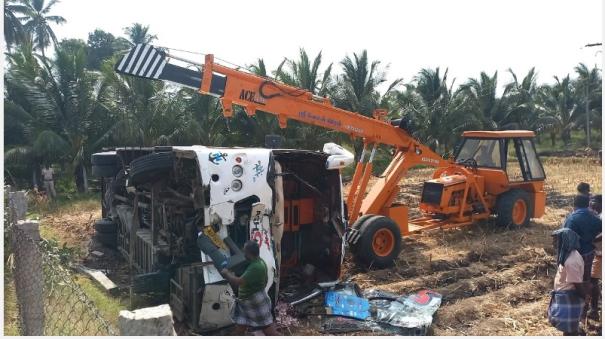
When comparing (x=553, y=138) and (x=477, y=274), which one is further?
(x=553, y=138)

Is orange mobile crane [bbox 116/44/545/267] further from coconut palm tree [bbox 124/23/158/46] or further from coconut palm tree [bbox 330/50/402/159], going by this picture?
coconut palm tree [bbox 124/23/158/46]

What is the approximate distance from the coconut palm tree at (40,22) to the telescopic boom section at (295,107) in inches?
1410

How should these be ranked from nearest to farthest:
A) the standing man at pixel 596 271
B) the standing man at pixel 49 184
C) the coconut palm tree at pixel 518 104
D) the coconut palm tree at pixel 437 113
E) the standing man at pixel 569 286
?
the standing man at pixel 569 286
the standing man at pixel 596 271
the standing man at pixel 49 184
the coconut palm tree at pixel 437 113
the coconut palm tree at pixel 518 104

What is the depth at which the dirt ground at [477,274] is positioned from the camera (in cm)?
579

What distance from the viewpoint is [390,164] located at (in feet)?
31.3

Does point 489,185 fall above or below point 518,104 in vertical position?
below

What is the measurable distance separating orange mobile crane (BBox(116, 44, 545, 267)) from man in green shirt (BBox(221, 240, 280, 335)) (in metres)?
3.15

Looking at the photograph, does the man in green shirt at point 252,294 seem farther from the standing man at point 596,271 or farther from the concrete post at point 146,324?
the standing man at point 596,271

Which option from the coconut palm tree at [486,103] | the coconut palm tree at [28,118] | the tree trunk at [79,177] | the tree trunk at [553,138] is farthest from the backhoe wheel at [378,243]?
the tree trunk at [553,138]

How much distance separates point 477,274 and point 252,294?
14.0 feet

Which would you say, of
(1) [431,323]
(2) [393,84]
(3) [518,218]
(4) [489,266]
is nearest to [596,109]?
(2) [393,84]

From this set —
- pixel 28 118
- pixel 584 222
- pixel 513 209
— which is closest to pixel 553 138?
pixel 513 209

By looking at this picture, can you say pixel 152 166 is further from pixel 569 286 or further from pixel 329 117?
pixel 569 286

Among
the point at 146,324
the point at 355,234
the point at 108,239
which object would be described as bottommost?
the point at 108,239
